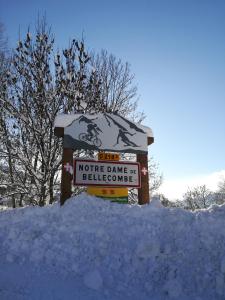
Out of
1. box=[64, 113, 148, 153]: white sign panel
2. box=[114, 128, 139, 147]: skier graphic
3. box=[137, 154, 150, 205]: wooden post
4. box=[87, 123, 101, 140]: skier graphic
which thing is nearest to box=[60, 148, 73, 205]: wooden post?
box=[64, 113, 148, 153]: white sign panel

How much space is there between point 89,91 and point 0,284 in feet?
31.4

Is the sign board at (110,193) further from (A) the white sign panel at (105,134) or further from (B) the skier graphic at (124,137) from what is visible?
(B) the skier graphic at (124,137)

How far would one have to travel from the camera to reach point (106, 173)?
7461 millimetres

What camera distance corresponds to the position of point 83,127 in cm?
750

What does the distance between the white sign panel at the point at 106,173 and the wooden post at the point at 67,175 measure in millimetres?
139

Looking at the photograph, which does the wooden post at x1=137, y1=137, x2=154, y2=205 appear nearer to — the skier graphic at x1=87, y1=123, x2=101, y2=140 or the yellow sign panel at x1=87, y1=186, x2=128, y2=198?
the yellow sign panel at x1=87, y1=186, x2=128, y2=198

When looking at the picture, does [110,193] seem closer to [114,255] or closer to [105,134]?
[105,134]

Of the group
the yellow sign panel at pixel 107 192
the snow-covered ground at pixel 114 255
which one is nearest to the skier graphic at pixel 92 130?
the yellow sign panel at pixel 107 192

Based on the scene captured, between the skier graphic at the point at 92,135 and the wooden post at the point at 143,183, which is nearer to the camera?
the skier graphic at the point at 92,135

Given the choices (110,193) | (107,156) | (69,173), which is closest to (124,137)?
(107,156)

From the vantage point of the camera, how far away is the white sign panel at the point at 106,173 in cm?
718

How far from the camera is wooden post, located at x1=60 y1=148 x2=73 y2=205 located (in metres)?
6.83

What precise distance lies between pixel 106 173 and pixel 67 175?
1.05 metres

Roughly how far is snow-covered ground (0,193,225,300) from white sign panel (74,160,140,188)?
182 centimetres
